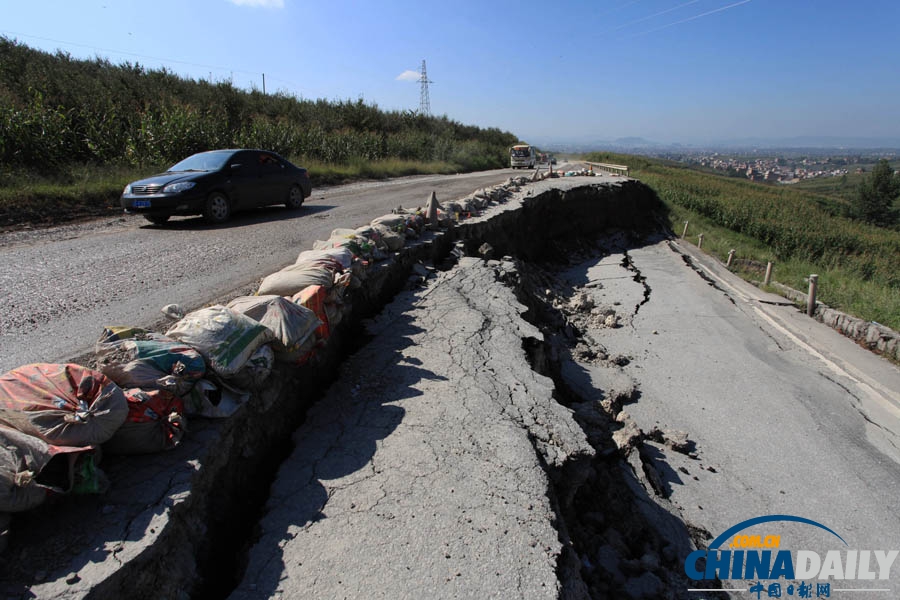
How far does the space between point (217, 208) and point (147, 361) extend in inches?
269

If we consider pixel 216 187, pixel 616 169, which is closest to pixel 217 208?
pixel 216 187

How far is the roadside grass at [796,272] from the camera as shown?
→ 1290 cm

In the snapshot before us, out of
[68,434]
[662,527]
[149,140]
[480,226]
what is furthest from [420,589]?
[149,140]

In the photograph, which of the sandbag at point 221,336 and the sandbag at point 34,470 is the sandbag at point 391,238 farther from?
the sandbag at point 34,470

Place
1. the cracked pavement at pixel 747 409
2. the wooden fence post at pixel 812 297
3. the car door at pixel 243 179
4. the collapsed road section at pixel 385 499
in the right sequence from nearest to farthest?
the collapsed road section at pixel 385 499
the cracked pavement at pixel 747 409
the car door at pixel 243 179
the wooden fence post at pixel 812 297

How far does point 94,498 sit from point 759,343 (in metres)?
12.0

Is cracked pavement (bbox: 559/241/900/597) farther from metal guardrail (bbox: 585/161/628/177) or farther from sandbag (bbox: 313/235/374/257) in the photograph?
metal guardrail (bbox: 585/161/628/177)

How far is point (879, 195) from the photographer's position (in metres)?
52.1

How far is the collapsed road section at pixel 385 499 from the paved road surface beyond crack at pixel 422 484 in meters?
0.01

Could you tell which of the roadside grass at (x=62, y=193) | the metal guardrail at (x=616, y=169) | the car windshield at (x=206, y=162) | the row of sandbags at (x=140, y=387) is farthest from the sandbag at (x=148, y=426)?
the metal guardrail at (x=616, y=169)

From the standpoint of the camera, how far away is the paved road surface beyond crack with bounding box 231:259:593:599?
2.21 metres

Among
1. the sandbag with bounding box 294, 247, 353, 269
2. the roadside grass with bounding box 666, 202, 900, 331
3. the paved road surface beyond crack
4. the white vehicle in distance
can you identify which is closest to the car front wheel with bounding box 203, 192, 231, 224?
the sandbag with bounding box 294, 247, 353, 269

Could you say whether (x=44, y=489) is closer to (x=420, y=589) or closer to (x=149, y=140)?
(x=420, y=589)

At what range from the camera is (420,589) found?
6.99 ft
